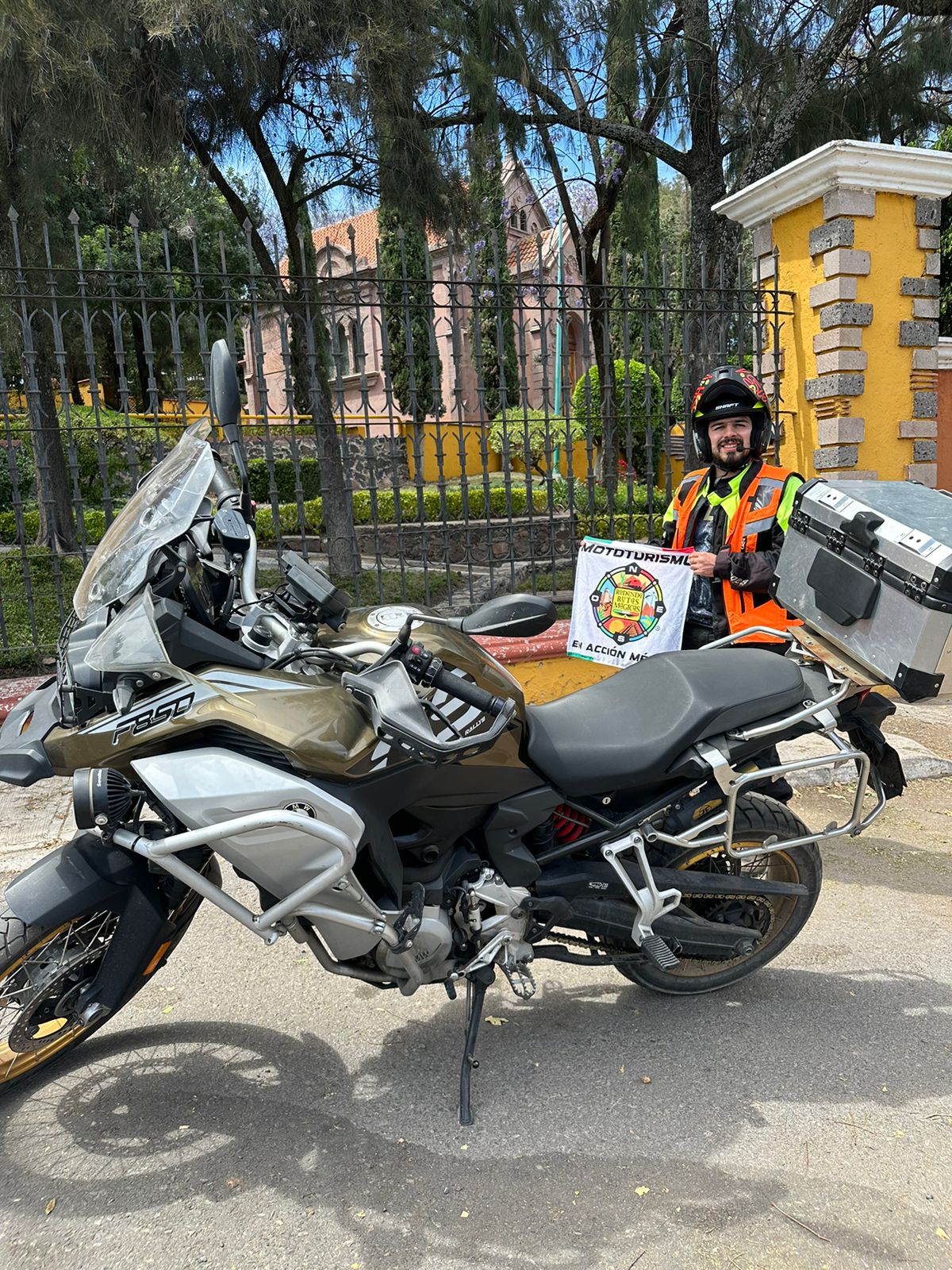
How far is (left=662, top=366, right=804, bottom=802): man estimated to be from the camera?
3.26 meters

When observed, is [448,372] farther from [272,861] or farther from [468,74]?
[272,861]

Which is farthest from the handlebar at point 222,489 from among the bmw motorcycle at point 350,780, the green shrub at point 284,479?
the green shrub at point 284,479

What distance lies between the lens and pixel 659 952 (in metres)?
2.47

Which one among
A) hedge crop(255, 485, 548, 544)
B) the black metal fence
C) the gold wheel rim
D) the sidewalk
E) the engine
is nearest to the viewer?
the engine

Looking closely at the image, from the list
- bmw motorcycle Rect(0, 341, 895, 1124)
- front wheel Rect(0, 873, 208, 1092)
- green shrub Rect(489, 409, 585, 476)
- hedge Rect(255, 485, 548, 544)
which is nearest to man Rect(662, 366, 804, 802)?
bmw motorcycle Rect(0, 341, 895, 1124)

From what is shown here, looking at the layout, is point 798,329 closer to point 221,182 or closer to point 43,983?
point 43,983

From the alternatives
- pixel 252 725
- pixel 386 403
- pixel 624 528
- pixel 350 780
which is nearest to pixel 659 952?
pixel 350 780

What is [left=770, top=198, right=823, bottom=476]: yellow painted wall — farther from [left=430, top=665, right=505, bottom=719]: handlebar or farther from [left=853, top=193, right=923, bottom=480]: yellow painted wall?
[left=430, top=665, right=505, bottom=719]: handlebar

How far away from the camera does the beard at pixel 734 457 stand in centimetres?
331

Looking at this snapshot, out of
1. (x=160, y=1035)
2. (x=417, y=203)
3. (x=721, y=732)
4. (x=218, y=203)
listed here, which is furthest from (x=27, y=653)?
(x=218, y=203)

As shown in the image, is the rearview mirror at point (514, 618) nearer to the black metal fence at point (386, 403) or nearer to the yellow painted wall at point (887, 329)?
the black metal fence at point (386, 403)

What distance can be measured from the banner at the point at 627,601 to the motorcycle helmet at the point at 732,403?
45cm

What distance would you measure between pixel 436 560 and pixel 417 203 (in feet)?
13.2

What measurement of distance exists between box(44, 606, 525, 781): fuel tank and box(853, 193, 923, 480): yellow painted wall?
4.84 m
